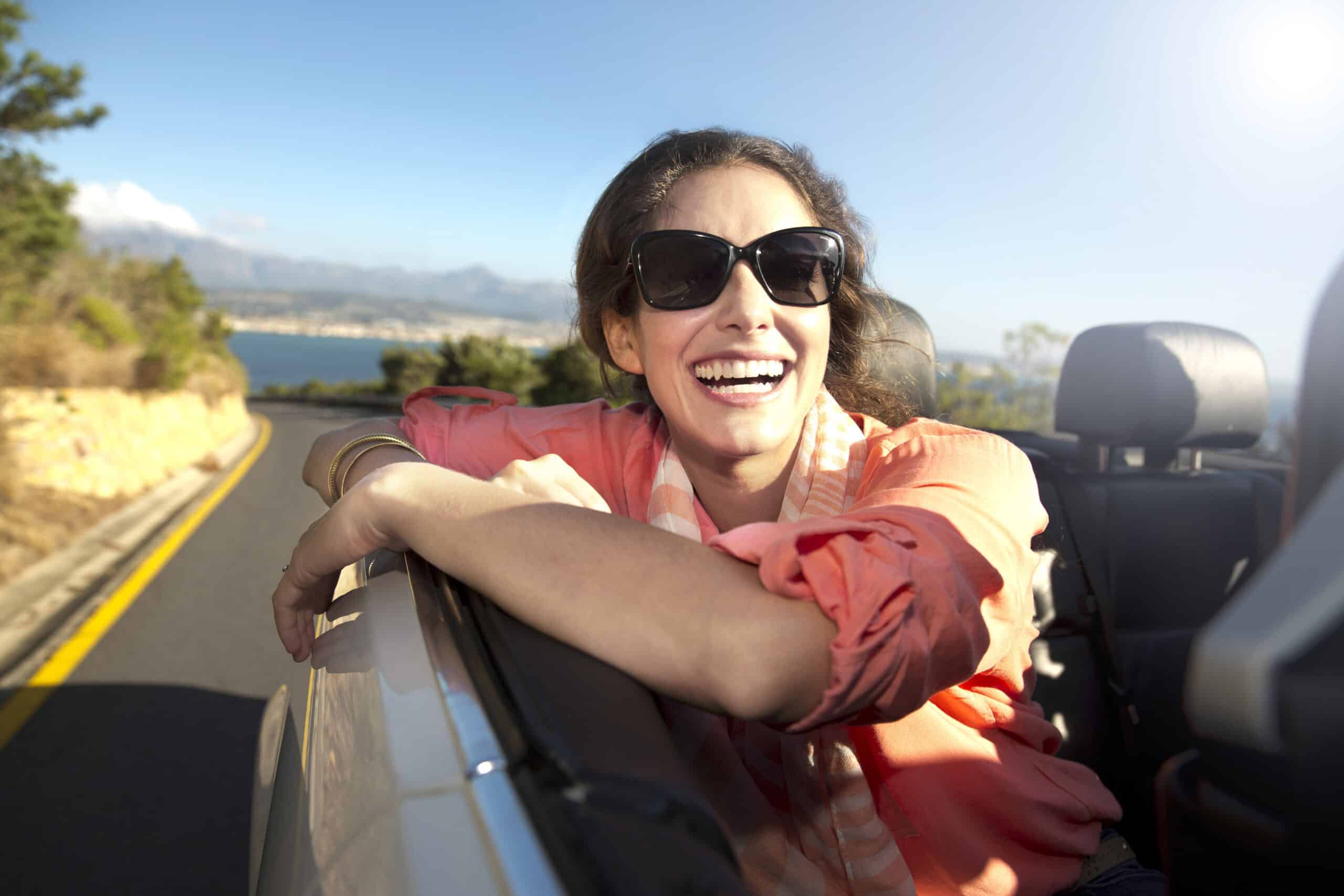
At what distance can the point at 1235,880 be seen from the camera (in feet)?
2.01

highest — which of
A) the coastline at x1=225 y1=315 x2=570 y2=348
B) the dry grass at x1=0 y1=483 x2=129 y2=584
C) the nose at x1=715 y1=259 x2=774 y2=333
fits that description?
the nose at x1=715 y1=259 x2=774 y2=333

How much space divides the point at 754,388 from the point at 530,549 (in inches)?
31.1

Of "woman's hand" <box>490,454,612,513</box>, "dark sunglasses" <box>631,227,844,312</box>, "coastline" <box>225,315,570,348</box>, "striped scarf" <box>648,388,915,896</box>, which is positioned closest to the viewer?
"striped scarf" <box>648,388,915,896</box>

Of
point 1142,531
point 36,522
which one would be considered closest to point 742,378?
point 1142,531

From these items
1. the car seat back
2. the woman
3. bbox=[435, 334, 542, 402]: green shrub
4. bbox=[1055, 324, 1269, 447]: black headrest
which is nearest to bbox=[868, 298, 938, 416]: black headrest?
the woman

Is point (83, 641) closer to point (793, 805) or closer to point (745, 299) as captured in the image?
point (745, 299)

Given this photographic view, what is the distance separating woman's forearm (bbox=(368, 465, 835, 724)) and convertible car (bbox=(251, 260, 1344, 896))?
5 cm

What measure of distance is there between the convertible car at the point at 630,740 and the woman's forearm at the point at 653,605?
0.05 meters

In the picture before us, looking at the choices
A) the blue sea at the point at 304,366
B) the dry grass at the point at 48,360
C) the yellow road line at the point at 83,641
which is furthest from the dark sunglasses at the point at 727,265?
the blue sea at the point at 304,366

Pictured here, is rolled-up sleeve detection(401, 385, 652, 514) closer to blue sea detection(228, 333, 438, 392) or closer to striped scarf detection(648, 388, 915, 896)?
striped scarf detection(648, 388, 915, 896)

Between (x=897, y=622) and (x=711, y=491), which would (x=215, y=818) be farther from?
(x=897, y=622)

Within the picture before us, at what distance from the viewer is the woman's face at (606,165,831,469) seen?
1.88 m

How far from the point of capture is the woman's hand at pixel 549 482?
4.98 ft

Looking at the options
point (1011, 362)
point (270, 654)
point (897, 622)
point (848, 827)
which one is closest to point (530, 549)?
point (897, 622)
